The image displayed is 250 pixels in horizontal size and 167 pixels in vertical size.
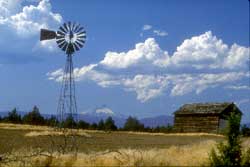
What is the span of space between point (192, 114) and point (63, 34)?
152ft

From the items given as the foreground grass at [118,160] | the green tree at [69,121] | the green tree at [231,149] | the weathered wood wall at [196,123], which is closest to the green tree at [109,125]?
the weathered wood wall at [196,123]

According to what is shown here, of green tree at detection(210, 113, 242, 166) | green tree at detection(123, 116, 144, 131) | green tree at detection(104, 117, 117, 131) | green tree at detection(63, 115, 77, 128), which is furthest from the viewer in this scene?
green tree at detection(123, 116, 144, 131)

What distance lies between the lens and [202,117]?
69.9 metres

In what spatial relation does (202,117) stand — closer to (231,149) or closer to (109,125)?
(109,125)

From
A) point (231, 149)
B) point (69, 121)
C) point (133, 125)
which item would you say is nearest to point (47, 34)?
point (69, 121)

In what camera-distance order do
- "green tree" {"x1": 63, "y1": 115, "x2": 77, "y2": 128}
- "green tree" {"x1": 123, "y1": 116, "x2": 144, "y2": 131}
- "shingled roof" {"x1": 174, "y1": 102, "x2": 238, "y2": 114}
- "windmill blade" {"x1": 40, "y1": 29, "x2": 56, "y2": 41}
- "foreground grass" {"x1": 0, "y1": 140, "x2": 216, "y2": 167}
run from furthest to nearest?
"green tree" {"x1": 123, "y1": 116, "x2": 144, "y2": 131}
"shingled roof" {"x1": 174, "y1": 102, "x2": 238, "y2": 114}
"green tree" {"x1": 63, "y1": 115, "x2": 77, "y2": 128}
"windmill blade" {"x1": 40, "y1": 29, "x2": 56, "y2": 41}
"foreground grass" {"x1": 0, "y1": 140, "x2": 216, "y2": 167}

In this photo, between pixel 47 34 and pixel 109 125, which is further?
pixel 109 125

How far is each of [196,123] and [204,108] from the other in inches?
88.9

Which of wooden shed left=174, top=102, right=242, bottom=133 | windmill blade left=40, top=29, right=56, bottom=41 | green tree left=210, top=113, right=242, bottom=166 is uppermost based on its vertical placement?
windmill blade left=40, top=29, right=56, bottom=41

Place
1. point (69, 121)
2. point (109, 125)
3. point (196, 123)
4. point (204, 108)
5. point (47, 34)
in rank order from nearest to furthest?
1. point (47, 34)
2. point (69, 121)
3. point (196, 123)
4. point (204, 108)
5. point (109, 125)

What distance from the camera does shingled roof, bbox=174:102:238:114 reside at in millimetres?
68312

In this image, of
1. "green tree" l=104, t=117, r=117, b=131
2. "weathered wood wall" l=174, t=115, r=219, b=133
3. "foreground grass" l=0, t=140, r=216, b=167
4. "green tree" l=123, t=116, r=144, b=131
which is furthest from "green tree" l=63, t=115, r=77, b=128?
"green tree" l=123, t=116, r=144, b=131

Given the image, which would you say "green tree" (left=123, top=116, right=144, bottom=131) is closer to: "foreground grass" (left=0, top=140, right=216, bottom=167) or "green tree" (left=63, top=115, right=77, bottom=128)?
"green tree" (left=63, top=115, right=77, bottom=128)

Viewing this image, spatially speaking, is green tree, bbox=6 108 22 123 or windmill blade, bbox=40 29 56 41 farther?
green tree, bbox=6 108 22 123
